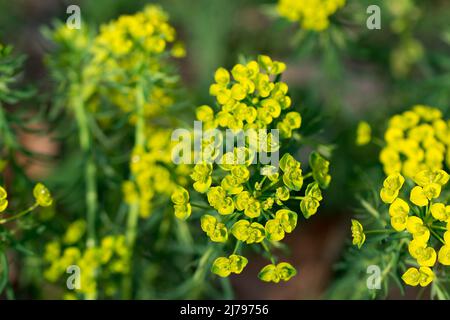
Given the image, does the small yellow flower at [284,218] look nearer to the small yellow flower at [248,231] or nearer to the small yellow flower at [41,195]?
the small yellow flower at [248,231]

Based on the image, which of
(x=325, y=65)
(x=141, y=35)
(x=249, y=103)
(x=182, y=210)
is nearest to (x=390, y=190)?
(x=249, y=103)

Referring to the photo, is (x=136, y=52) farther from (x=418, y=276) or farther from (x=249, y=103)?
(x=418, y=276)

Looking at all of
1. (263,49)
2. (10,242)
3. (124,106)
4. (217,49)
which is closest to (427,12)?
(263,49)

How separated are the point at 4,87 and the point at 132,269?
2.70 feet

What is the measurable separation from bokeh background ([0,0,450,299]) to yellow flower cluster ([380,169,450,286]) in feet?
1.65

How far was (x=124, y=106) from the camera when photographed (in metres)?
2.38

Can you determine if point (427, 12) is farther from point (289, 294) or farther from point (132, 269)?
→ point (132, 269)

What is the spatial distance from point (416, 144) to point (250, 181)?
0.65 m

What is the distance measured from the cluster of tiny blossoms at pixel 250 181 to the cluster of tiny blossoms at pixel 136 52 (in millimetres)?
431

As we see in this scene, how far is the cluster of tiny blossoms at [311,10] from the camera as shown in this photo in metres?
2.29

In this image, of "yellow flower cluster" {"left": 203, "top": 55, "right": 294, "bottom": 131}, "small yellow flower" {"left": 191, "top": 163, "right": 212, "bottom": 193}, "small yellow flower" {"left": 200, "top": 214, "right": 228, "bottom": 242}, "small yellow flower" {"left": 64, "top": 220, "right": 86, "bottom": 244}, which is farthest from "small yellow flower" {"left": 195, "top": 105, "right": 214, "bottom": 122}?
"small yellow flower" {"left": 64, "top": 220, "right": 86, "bottom": 244}

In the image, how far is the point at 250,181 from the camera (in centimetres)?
167

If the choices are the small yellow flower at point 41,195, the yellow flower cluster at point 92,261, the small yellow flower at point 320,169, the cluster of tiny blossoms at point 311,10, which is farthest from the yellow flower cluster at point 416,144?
the small yellow flower at point 41,195

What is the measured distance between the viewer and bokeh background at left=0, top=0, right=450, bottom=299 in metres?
2.60
